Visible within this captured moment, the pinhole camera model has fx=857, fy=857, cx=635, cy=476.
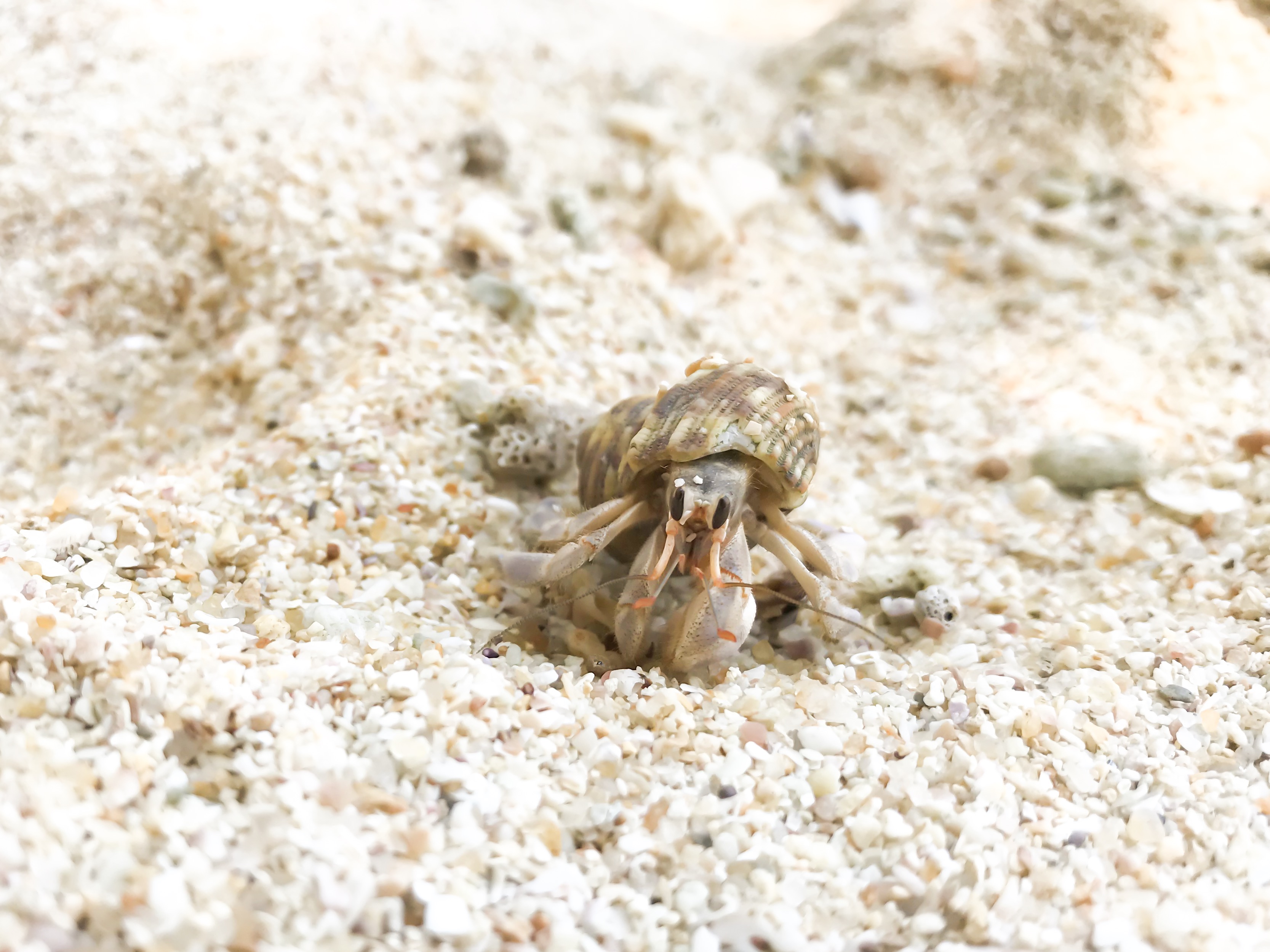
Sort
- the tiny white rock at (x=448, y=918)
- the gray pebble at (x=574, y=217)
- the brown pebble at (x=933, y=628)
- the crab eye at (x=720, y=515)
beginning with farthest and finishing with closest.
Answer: the gray pebble at (x=574, y=217), the brown pebble at (x=933, y=628), the crab eye at (x=720, y=515), the tiny white rock at (x=448, y=918)

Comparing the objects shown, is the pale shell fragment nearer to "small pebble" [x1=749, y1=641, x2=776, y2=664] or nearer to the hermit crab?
the hermit crab

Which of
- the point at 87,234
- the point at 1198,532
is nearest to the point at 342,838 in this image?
the point at 1198,532

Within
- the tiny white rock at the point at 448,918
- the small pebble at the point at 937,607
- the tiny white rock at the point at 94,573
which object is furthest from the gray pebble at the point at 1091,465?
the tiny white rock at the point at 94,573

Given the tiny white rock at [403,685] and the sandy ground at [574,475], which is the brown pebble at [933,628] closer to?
the sandy ground at [574,475]

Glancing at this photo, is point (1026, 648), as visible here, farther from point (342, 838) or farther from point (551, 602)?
point (342, 838)

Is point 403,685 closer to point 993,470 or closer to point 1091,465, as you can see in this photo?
point 993,470

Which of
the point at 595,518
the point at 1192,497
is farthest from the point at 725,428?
the point at 1192,497
